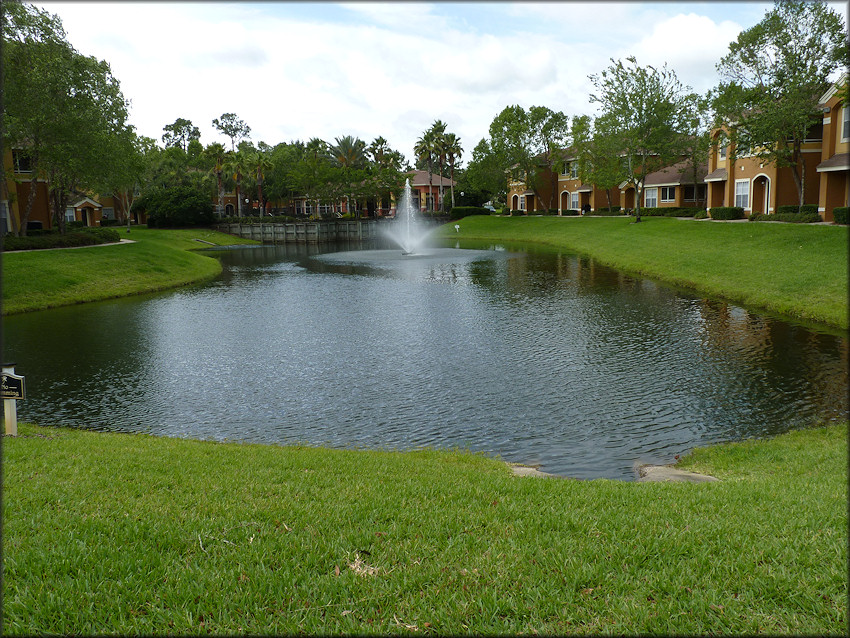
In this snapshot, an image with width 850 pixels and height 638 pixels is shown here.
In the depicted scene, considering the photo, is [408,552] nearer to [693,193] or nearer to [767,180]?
[767,180]

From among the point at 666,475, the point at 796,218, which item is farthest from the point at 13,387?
the point at 796,218

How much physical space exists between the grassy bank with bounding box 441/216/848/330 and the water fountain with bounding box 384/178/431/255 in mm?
17980

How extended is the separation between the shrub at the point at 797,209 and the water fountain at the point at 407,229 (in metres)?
31.4

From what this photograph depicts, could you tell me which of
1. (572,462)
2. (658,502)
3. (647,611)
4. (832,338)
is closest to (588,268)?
(832,338)

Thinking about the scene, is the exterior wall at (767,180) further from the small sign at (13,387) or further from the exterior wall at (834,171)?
the small sign at (13,387)

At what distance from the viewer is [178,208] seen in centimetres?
8125

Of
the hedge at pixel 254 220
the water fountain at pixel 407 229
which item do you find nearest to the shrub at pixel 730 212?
the water fountain at pixel 407 229

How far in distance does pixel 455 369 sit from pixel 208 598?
513 inches

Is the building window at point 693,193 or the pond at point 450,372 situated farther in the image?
the building window at point 693,193

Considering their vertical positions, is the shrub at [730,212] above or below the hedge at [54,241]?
above

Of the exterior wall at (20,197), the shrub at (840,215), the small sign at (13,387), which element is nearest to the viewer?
the small sign at (13,387)

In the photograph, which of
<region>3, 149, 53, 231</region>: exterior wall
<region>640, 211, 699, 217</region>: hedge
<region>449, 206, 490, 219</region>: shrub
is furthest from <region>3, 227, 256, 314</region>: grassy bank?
<region>449, 206, 490, 219</region>: shrub

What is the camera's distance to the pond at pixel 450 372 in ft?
43.9

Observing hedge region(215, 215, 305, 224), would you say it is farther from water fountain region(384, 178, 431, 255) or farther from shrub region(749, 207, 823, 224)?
shrub region(749, 207, 823, 224)
